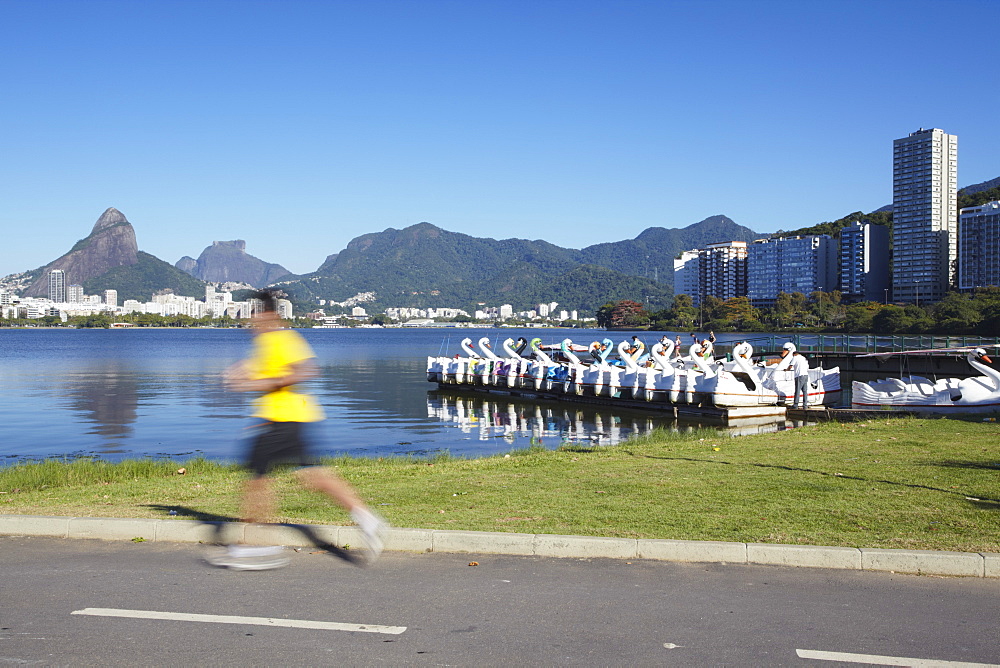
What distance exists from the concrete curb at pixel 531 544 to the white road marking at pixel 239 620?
185cm

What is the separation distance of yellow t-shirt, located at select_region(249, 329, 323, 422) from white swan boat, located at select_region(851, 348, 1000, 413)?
1963 centimetres

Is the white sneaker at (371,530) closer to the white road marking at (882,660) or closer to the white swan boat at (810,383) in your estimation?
the white road marking at (882,660)

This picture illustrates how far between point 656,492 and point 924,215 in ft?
570

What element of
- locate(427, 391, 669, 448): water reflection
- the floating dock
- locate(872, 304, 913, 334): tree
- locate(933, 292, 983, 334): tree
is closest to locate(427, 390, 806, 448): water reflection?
locate(427, 391, 669, 448): water reflection

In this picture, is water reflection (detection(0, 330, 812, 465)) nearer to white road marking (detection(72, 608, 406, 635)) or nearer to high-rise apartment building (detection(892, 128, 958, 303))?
white road marking (detection(72, 608, 406, 635))

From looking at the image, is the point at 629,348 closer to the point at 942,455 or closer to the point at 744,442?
the point at 744,442

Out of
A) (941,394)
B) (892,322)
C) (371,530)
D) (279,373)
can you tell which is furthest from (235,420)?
(892,322)

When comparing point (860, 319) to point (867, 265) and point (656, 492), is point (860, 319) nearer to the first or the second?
point (867, 265)

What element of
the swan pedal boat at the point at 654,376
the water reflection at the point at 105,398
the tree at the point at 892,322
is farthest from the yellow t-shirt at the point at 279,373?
the tree at the point at 892,322

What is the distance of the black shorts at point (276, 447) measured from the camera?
279 inches

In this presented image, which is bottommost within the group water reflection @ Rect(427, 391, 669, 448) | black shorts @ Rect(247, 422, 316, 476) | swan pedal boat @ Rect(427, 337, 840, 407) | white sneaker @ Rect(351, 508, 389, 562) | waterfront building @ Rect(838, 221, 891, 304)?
water reflection @ Rect(427, 391, 669, 448)

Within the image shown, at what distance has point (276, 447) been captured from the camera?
7105 millimetres

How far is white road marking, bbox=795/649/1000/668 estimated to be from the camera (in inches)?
194

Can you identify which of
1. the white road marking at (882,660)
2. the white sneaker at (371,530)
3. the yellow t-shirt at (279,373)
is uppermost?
the yellow t-shirt at (279,373)
